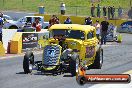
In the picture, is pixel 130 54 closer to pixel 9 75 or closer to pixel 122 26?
pixel 9 75

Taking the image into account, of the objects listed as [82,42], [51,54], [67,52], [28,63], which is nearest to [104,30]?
[82,42]

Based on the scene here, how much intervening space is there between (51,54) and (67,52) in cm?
70

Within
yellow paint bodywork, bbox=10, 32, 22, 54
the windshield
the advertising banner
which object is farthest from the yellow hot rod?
the advertising banner

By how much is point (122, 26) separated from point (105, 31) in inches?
534

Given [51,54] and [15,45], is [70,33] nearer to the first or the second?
[51,54]

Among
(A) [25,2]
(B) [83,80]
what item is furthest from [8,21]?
(B) [83,80]

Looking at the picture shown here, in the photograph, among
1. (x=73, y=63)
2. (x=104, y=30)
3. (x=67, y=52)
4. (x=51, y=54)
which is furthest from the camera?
(x=104, y=30)

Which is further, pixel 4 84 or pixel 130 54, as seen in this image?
pixel 130 54

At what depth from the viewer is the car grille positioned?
1702 cm

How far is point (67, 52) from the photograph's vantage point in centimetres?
1747

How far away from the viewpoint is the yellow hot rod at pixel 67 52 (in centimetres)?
1705

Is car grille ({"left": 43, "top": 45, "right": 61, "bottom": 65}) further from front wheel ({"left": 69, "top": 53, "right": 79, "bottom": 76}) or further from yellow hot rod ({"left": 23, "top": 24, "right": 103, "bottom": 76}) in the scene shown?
front wheel ({"left": 69, "top": 53, "right": 79, "bottom": 76})

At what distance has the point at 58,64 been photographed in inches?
670

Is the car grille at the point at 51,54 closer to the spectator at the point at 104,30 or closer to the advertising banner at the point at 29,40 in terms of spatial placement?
the advertising banner at the point at 29,40
